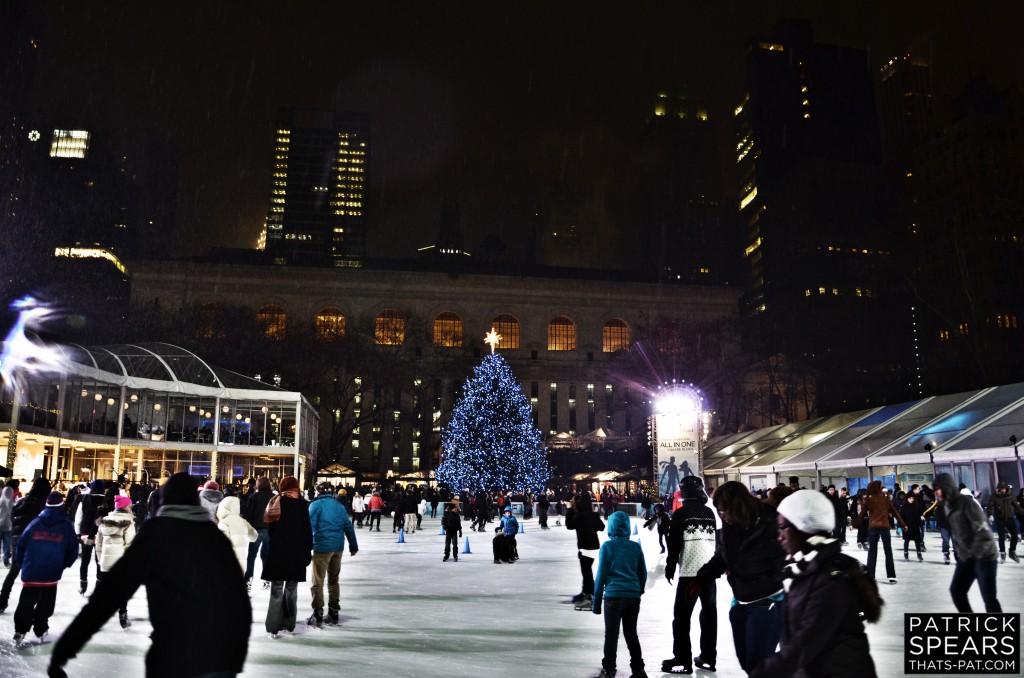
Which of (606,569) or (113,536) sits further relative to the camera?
(113,536)

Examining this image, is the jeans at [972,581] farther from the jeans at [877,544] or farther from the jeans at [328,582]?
the jeans at [328,582]

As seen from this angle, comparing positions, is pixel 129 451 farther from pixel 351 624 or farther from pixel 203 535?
pixel 203 535

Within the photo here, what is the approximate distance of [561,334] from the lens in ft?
261

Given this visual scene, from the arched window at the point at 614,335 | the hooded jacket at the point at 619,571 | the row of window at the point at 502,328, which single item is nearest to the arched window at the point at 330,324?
the row of window at the point at 502,328

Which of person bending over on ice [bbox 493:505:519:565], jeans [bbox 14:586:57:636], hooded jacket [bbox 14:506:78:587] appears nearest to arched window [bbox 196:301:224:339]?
person bending over on ice [bbox 493:505:519:565]

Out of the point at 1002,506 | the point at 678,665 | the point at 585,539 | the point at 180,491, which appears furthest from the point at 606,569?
the point at 1002,506

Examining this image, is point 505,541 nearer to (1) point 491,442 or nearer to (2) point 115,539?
(2) point 115,539

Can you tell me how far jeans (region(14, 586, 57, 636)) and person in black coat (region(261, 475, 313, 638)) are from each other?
1.97 meters

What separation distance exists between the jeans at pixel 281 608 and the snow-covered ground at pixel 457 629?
13 centimetres

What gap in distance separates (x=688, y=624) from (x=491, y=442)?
28.8 meters

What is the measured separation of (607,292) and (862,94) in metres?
145

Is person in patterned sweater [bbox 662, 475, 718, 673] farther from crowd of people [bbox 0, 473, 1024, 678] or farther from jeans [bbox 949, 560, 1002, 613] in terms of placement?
jeans [bbox 949, 560, 1002, 613]

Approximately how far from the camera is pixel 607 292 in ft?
263

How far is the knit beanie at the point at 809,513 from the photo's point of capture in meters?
3.24
